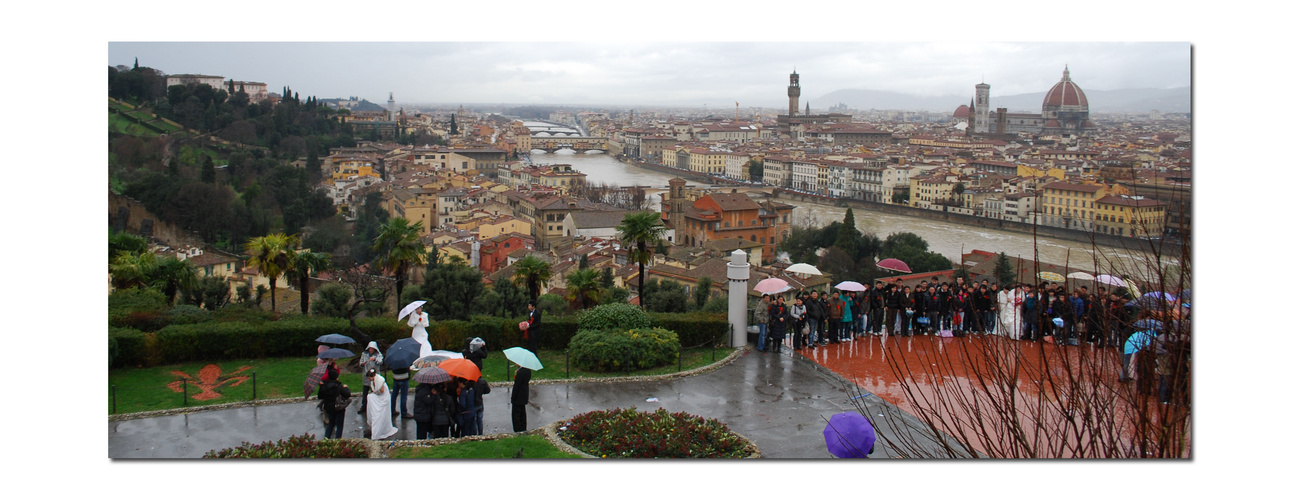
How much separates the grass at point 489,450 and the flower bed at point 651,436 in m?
0.13

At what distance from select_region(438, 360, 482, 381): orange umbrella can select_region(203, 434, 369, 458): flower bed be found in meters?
0.40

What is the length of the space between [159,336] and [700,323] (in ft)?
9.33

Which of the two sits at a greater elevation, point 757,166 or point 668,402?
point 757,166

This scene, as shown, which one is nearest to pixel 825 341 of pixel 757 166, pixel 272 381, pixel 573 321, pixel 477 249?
pixel 573 321

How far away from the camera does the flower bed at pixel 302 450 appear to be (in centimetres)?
325

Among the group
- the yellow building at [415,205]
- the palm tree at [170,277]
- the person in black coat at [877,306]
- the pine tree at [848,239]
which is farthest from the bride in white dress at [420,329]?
the yellow building at [415,205]

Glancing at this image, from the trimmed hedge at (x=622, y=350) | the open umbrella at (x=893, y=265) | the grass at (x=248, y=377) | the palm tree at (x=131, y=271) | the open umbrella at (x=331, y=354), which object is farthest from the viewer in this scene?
the palm tree at (x=131, y=271)

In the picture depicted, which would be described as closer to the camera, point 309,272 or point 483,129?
point 309,272

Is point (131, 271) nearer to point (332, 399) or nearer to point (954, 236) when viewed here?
point (332, 399)

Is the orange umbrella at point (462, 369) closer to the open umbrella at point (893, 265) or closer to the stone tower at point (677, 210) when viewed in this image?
the open umbrella at point (893, 265)

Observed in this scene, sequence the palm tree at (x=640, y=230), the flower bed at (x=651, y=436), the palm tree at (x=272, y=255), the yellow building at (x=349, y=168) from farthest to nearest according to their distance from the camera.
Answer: the yellow building at (x=349, y=168) → the palm tree at (x=640, y=230) → the palm tree at (x=272, y=255) → the flower bed at (x=651, y=436)

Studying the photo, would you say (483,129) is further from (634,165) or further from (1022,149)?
(1022,149)

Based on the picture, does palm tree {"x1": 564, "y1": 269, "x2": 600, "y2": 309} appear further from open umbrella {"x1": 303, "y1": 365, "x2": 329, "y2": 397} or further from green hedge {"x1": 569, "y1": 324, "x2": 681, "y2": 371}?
open umbrella {"x1": 303, "y1": 365, "x2": 329, "y2": 397}

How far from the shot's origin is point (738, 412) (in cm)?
402
